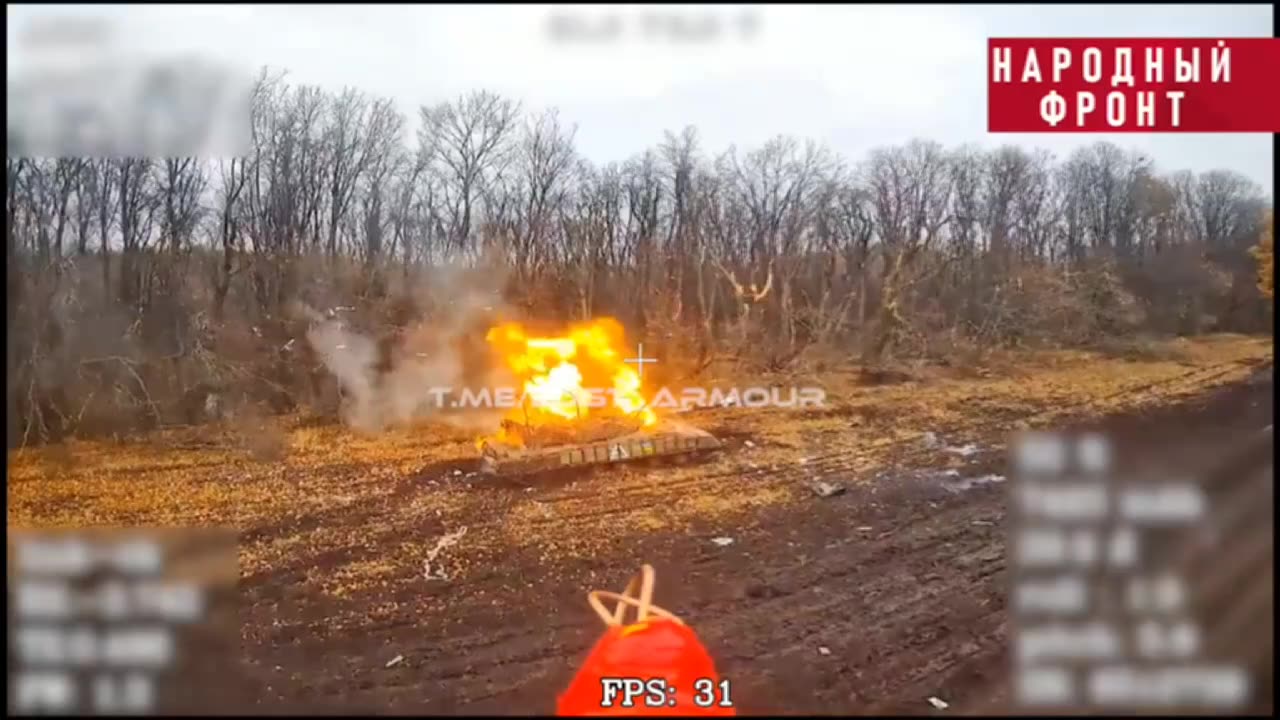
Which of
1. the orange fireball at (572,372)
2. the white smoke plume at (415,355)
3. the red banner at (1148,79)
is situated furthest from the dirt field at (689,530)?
the red banner at (1148,79)

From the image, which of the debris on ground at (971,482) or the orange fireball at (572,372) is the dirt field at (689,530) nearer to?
the debris on ground at (971,482)

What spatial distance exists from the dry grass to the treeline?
0.14 meters

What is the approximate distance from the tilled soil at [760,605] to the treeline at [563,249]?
0.60 meters

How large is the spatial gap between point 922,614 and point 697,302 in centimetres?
156

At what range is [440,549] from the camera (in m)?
3.02

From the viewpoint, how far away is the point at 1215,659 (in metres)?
2.20

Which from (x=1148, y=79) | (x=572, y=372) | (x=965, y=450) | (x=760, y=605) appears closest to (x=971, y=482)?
(x=965, y=450)

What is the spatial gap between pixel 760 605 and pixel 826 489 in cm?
79

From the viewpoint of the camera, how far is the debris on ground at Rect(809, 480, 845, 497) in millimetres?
3281

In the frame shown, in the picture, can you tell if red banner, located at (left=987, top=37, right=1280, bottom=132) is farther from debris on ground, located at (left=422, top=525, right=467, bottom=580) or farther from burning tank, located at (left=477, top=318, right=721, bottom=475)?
debris on ground, located at (left=422, top=525, right=467, bottom=580)

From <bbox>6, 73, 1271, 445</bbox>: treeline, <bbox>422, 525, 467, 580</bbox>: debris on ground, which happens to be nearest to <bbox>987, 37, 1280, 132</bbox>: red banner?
<bbox>6, 73, 1271, 445</bbox>: treeline

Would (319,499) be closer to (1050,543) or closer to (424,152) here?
(424,152)

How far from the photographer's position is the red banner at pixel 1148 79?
2.32 meters

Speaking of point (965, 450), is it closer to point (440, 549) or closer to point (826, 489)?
point (826, 489)
